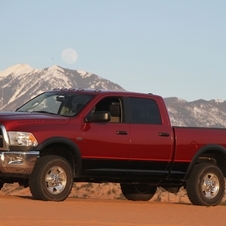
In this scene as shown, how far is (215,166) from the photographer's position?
17234 millimetres

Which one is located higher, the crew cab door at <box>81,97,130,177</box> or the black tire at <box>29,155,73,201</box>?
the crew cab door at <box>81,97,130,177</box>

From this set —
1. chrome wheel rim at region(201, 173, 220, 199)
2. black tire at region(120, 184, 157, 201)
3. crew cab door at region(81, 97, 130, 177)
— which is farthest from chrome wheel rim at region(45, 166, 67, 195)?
black tire at region(120, 184, 157, 201)

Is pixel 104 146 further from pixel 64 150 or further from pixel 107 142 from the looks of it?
pixel 64 150

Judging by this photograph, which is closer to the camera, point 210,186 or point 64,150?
point 64,150

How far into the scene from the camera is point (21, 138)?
1468 cm

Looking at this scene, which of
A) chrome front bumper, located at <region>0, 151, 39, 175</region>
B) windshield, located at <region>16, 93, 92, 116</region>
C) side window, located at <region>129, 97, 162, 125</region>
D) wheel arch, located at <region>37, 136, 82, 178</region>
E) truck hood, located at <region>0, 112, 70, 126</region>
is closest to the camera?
chrome front bumper, located at <region>0, 151, 39, 175</region>

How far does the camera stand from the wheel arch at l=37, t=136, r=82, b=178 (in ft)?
48.9

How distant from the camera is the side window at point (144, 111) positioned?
16.2 m

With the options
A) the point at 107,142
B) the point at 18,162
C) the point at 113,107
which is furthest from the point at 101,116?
the point at 18,162

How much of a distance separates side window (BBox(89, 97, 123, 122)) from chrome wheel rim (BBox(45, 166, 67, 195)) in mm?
1448

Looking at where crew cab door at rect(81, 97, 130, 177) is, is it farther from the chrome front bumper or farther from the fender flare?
the fender flare

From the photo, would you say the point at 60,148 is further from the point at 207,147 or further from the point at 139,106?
the point at 207,147

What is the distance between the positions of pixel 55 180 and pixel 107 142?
1.16 meters

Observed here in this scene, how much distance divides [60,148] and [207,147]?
310 centimetres
